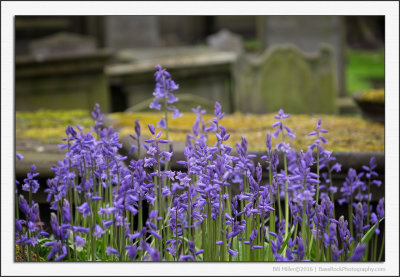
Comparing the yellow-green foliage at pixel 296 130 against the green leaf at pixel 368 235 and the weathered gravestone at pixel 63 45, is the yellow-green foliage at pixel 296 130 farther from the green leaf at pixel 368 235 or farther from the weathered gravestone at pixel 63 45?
the weathered gravestone at pixel 63 45

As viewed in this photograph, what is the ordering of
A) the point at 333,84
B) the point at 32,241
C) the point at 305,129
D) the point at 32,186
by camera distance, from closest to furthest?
the point at 32,241, the point at 32,186, the point at 305,129, the point at 333,84

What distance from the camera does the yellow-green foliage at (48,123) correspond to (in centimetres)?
337

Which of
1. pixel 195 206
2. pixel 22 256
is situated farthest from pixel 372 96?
pixel 22 256

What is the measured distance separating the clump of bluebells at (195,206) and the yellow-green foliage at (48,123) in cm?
66

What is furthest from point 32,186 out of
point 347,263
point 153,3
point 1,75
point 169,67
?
point 169,67

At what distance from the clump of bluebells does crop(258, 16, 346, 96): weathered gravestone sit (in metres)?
4.18

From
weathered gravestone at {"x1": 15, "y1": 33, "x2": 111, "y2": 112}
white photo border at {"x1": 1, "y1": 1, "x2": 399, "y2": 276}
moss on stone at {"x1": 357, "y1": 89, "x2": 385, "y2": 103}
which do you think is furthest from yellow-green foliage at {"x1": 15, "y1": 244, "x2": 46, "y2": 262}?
weathered gravestone at {"x1": 15, "y1": 33, "x2": 111, "y2": 112}

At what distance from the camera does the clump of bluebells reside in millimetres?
2121

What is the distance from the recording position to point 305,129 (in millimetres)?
3244

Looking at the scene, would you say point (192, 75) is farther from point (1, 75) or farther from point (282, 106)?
point (1, 75)

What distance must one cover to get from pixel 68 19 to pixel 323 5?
9121 mm

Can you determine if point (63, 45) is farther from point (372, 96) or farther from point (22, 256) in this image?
point (22, 256)

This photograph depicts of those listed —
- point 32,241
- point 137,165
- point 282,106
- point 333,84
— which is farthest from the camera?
point 333,84

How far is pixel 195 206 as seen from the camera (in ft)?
7.50
